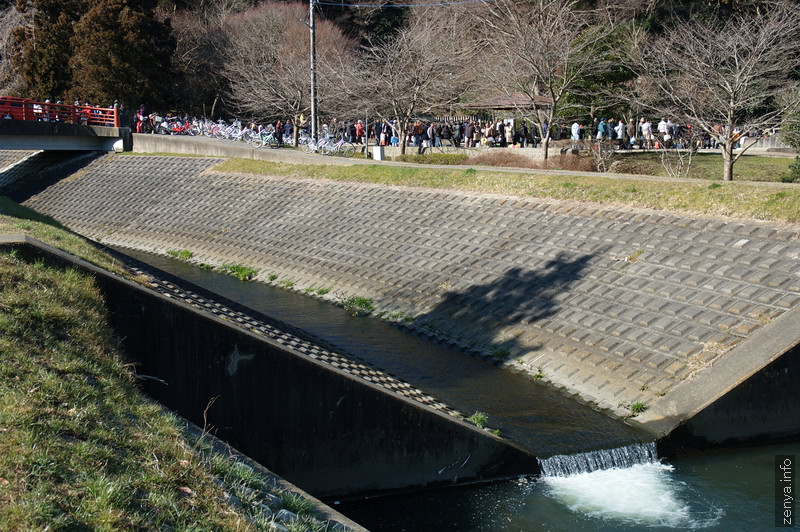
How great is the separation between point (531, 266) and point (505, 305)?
1403 millimetres

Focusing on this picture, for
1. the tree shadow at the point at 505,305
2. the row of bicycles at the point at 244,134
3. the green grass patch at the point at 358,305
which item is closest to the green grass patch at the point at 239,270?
the green grass patch at the point at 358,305

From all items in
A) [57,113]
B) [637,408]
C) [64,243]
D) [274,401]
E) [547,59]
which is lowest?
[637,408]

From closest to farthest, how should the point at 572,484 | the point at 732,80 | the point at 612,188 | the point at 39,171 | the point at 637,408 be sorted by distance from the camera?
the point at 572,484 → the point at 637,408 → the point at 612,188 → the point at 732,80 → the point at 39,171

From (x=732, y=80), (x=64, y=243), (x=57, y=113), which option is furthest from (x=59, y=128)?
(x=732, y=80)

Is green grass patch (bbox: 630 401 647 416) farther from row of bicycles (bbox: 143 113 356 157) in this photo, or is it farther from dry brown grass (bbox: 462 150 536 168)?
row of bicycles (bbox: 143 113 356 157)

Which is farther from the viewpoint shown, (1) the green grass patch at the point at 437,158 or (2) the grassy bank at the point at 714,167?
(1) the green grass patch at the point at 437,158

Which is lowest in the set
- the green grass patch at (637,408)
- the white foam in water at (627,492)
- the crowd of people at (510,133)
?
the white foam in water at (627,492)

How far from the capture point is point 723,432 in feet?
39.4

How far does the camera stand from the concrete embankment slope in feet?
41.7

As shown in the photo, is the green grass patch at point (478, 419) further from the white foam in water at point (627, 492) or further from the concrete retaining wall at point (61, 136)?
→ the concrete retaining wall at point (61, 136)

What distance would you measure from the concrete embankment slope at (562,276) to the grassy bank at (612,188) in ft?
1.36

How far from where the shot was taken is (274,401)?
9547mm

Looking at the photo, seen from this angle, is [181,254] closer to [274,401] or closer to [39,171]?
[39,171]

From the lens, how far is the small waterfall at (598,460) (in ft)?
35.9
